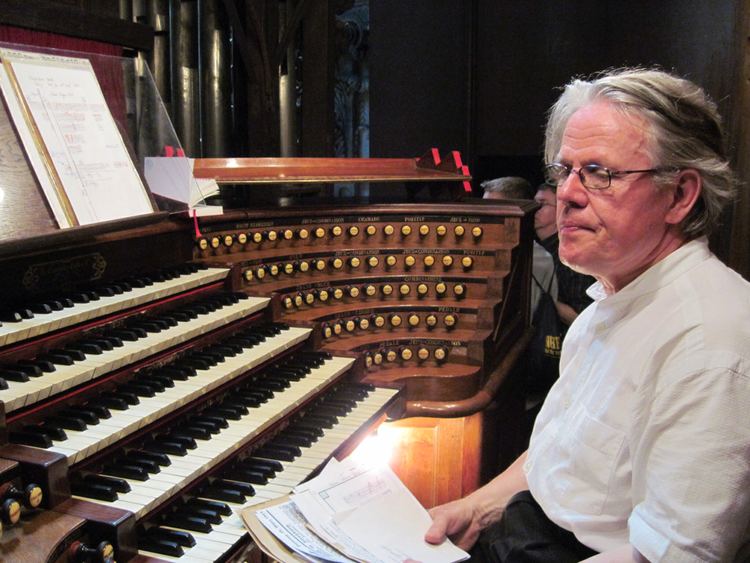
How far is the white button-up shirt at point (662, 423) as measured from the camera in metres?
1.18

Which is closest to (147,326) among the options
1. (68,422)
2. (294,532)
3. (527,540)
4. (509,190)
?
(68,422)

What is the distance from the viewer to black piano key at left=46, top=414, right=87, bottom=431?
1.69m

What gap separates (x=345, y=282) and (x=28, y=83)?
1.55m

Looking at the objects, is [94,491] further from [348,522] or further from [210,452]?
[348,522]

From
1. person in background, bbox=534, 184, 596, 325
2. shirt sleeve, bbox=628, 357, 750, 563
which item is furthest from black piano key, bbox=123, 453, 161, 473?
person in background, bbox=534, 184, 596, 325

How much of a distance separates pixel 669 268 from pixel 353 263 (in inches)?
81.4

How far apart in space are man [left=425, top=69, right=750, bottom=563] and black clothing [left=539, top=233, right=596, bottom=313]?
212 cm

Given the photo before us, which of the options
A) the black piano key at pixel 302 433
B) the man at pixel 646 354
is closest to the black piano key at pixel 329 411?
the black piano key at pixel 302 433

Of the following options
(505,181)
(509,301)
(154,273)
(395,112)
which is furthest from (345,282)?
(395,112)

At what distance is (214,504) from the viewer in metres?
1.71

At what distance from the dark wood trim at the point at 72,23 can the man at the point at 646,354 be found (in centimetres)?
166

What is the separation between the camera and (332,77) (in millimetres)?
4863

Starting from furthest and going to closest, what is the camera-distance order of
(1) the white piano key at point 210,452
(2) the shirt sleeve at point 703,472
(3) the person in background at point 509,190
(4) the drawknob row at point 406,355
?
(3) the person in background at point 509,190, (4) the drawknob row at point 406,355, (1) the white piano key at point 210,452, (2) the shirt sleeve at point 703,472

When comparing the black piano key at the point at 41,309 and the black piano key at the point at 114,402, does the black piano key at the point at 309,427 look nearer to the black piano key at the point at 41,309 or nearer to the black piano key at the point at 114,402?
the black piano key at the point at 114,402
